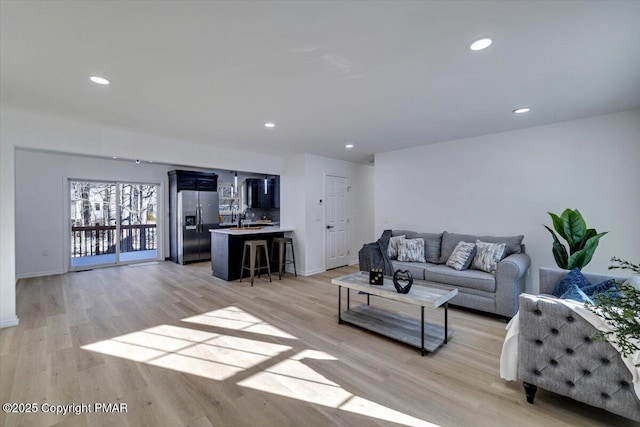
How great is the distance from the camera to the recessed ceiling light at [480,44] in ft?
6.05

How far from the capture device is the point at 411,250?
4406 mm

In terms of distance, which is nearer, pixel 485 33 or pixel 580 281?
pixel 485 33

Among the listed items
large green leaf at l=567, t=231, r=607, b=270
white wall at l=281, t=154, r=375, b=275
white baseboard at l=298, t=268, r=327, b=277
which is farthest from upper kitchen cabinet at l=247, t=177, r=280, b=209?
large green leaf at l=567, t=231, r=607, b=270

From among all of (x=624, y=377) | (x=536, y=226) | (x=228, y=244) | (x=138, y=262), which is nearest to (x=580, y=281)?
(x=624, y=377)

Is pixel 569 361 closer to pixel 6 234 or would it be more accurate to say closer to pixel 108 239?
pixel 6 234

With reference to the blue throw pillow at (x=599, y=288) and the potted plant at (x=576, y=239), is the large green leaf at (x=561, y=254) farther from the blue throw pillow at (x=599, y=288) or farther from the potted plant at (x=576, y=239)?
the blue throw pillow at (x=599, y=288)

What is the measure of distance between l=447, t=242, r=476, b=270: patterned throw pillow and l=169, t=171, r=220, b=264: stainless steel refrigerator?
227 inches

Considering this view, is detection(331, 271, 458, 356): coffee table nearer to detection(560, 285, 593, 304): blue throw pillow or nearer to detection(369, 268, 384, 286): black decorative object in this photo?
detection(369, 268, 384, 286): black decorative object

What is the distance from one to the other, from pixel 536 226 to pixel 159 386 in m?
4.68

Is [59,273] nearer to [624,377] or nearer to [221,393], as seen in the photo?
[221,393]

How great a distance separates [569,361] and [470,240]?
2533mm


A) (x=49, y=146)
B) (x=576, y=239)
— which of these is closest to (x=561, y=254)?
(x=576, y=239)

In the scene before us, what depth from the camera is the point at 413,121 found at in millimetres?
3535

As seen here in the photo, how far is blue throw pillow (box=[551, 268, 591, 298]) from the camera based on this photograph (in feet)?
7.57
